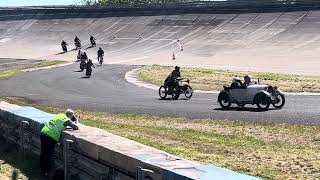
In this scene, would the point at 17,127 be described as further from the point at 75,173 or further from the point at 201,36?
the point at 201,36

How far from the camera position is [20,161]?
13391mm

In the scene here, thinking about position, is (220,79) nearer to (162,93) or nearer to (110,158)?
(162,93)

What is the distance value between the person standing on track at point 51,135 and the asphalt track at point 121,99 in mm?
9022

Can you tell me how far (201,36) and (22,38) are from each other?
32.4m

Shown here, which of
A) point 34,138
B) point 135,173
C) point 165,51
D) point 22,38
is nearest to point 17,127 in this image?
point 34,138

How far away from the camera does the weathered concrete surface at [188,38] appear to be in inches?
1955

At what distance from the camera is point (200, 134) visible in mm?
16562

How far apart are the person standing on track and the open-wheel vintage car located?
37.8 feet

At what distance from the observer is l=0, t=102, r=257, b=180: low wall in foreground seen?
25.9ft

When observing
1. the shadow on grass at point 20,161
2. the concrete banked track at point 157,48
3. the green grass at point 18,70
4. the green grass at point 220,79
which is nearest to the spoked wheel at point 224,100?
the concrete banked track at point 157,48

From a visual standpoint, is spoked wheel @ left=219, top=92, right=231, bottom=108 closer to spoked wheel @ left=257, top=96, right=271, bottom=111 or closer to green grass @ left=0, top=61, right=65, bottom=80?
spoked wheel @ left=257, top=96, right=271, bottom=111

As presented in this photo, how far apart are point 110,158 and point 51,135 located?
245 cm

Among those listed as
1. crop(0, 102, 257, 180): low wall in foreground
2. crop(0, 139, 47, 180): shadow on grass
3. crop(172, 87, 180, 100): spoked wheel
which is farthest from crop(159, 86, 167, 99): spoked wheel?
crop(0, 102, 257, 180): low wall in foreground

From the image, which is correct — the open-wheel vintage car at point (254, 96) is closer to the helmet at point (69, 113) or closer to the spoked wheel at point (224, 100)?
the spoked wheel at point (224, 100)
